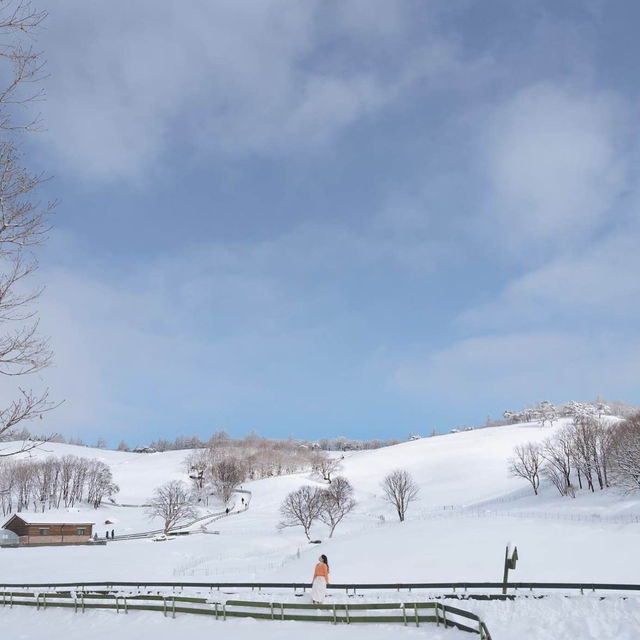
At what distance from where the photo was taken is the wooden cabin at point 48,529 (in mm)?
70750

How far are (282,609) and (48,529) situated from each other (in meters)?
66.5

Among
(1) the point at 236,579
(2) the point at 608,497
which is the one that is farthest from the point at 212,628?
(2) the point at 608,497

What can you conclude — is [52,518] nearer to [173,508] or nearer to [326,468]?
[173,508]

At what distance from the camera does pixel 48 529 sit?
7175cm

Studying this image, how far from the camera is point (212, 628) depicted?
1800 centimetres

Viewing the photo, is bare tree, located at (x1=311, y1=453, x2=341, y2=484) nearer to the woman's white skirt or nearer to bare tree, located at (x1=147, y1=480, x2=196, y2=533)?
bare tree, located at (x1=147, y1=480, x2=196, y2=533)

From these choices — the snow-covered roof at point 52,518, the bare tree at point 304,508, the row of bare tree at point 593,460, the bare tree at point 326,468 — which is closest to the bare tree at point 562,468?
the row of bare tree at point 593,460

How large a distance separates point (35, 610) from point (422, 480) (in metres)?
97.1

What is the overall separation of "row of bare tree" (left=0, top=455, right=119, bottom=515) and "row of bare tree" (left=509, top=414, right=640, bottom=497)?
86.8 m

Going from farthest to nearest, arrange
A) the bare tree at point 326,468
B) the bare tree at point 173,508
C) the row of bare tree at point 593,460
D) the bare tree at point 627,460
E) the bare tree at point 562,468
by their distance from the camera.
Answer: the bare tree at point 326,468, the bare tree at point 173,508, the bare tree at point 562,468, the row of bare tree at point 593,460, the bare tree at point 627,460

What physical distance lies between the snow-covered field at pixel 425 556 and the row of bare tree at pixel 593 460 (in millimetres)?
2640

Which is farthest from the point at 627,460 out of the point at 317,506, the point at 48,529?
the point at 48,529

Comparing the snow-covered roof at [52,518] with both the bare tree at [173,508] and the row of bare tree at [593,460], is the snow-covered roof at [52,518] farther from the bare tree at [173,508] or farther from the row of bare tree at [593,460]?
the row of bare tree at [593,460]

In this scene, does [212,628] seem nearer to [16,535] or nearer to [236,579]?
[236,579]
